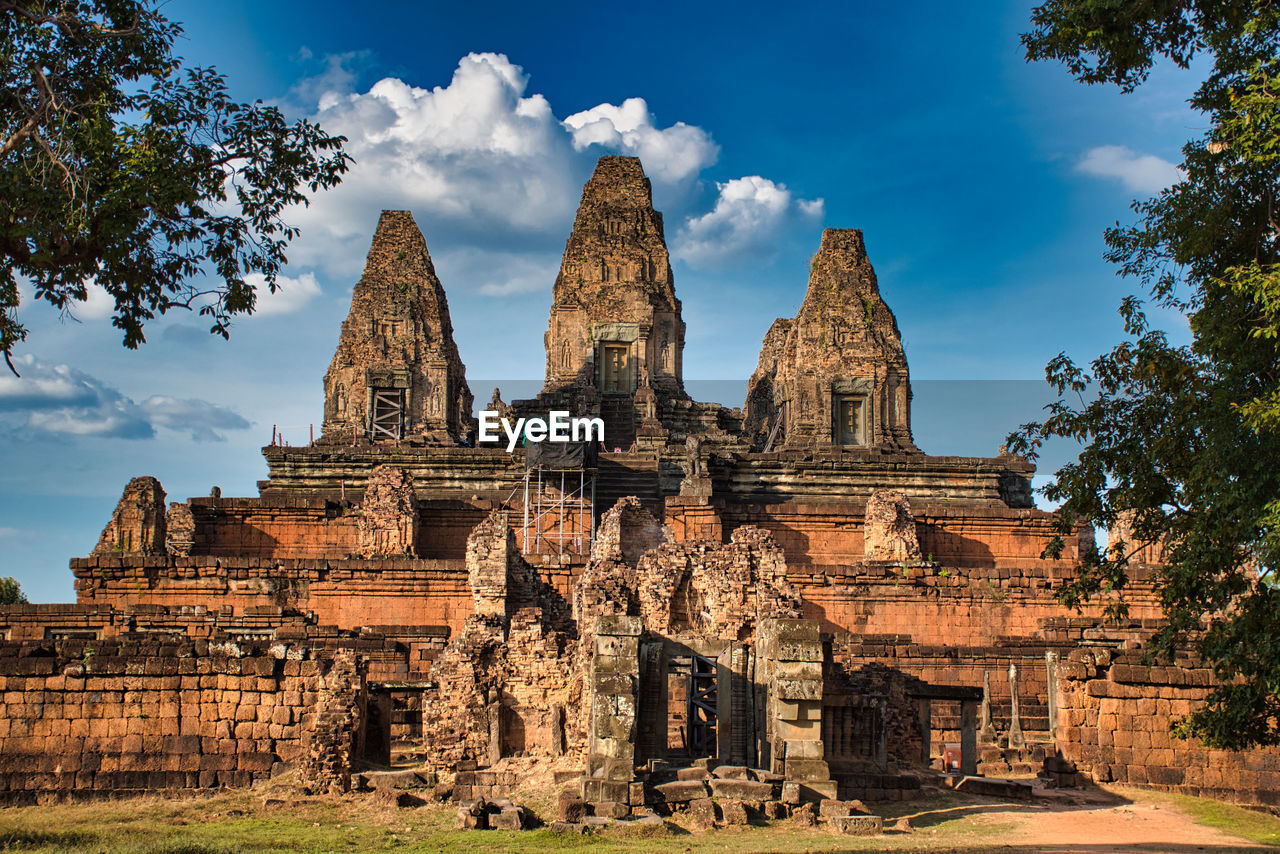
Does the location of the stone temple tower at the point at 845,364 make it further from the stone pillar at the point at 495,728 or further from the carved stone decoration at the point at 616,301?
the stone pillar at the point at 495,728

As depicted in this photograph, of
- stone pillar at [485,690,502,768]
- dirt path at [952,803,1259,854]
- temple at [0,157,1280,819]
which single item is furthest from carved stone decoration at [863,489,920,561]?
stone pillar at [485,690,502,768]

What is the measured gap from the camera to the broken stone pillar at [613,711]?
12875mm

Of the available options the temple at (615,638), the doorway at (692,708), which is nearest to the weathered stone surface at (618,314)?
the temple at (615,638)

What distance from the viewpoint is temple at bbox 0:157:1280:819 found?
593 inches

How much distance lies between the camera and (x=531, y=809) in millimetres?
13305

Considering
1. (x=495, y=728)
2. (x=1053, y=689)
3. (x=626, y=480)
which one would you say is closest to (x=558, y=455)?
(x=626, y=480)

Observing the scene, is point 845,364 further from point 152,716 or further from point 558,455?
point 152,716

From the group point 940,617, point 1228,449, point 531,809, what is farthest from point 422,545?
point 1228,449

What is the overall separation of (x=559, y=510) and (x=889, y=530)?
7.37 meters

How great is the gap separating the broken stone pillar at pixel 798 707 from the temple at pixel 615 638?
3 cm

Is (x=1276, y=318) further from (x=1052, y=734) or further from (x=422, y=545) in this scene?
(x=422, y=545)

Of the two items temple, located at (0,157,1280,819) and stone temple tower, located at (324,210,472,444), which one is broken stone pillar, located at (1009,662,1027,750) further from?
stone temple tower, located at (324,210,472,444)

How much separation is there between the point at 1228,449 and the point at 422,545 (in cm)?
1876

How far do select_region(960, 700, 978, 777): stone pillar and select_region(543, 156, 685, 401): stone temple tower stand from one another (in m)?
22.6
